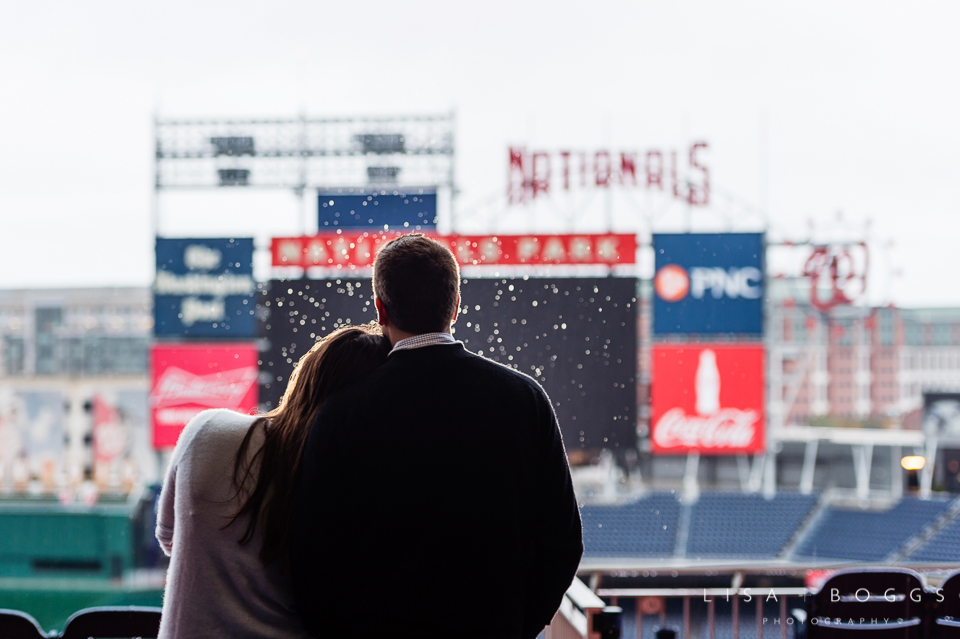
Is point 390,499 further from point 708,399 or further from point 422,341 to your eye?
point 708,399

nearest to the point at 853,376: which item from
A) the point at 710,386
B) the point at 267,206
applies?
the point at 710,386

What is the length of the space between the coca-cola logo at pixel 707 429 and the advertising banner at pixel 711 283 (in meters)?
1.07

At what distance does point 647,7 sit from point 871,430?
17459mm

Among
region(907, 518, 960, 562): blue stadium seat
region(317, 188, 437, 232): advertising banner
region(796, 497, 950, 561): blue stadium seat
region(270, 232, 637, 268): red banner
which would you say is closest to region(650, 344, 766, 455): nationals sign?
region(270, 232, 637, 268): red banner

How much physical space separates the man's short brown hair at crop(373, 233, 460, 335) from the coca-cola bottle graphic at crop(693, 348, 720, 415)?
8568mm

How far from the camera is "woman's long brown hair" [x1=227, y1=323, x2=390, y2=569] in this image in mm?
962

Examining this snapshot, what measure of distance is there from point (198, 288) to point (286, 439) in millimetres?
9382

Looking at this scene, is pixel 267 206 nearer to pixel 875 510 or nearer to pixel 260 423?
pixel 260 423

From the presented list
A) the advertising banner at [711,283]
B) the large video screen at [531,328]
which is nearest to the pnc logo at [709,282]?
the advertising banner at [711,283]

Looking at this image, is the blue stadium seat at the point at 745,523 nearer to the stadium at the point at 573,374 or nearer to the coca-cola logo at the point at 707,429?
the stadium at the point at 573,374

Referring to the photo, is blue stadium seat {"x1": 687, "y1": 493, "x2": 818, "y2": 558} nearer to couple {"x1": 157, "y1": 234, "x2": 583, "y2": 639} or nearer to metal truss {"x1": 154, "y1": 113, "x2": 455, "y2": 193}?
metal truss {"x1": 154, "y1": 113, "x2": 455, "y2": 193}

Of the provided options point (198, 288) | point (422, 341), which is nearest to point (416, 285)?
point (422, 341)

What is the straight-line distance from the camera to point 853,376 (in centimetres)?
2602

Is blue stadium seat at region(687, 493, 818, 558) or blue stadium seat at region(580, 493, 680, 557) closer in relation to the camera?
blue stadium seat at region(687, 493, 818, 558)
